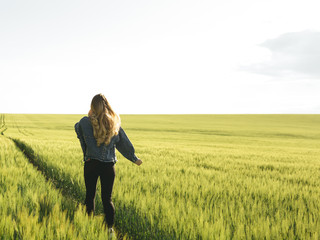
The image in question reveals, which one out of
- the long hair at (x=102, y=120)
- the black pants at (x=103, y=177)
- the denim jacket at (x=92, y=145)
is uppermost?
the long hair at (x=102, y=120)

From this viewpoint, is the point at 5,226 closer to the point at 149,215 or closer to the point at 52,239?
the point at 52,239

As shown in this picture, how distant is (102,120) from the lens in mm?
4008

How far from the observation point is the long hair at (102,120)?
401cm

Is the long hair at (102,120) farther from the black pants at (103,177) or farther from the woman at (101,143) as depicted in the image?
the black pants at (103,177)

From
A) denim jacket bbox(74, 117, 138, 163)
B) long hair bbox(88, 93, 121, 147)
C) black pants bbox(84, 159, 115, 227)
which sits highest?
long hair bbox(88, 93, 121, 147)

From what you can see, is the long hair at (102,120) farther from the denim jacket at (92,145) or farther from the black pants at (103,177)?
the black pants at (103,177)

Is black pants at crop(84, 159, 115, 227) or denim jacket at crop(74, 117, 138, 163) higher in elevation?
denim jacket at crop(74, 117, 138, 163)

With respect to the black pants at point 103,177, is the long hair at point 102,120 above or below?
above

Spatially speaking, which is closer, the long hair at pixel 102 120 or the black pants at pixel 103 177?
the long hair at pixel 102 120

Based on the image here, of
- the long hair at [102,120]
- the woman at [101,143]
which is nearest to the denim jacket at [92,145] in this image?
the woman at [101,143]

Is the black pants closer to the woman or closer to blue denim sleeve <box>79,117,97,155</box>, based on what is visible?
the woman

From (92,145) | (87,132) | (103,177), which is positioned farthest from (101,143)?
(103,177)

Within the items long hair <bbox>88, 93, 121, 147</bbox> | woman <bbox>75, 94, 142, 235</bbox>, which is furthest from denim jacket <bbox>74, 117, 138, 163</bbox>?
long hair <bbox>88, 93, 121, 147</bbox>

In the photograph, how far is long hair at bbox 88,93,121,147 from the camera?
4012 mm
